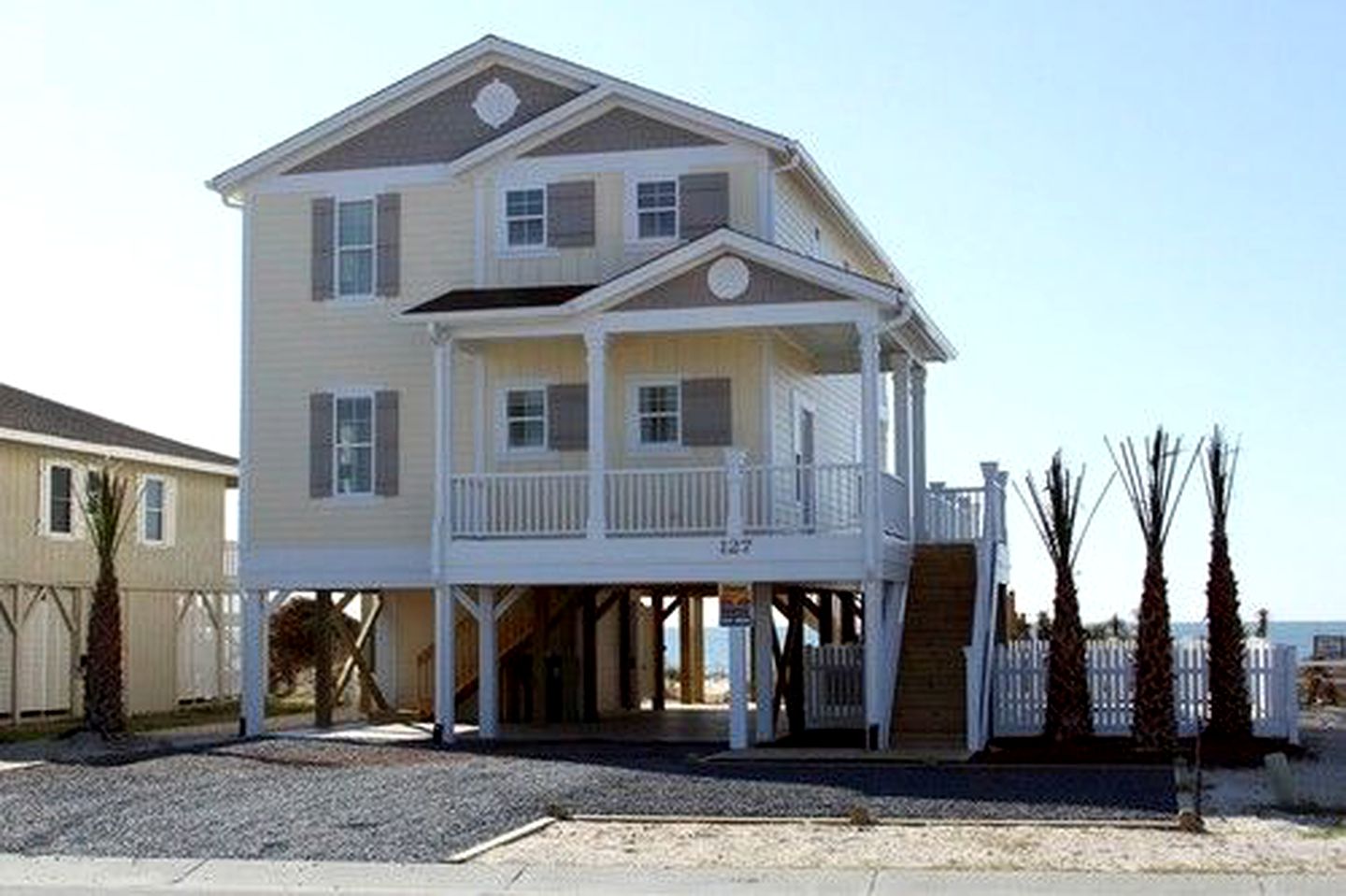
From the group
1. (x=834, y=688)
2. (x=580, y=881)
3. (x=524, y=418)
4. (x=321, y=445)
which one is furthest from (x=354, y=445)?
(x=580, y=881)

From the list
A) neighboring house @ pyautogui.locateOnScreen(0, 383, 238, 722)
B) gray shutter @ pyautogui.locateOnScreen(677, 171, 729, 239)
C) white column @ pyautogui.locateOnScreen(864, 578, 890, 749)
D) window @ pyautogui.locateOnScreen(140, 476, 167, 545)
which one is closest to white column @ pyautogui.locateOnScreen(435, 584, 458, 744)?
white column @ pyautogui.locateOnScreen(864, 578, 890, 749)

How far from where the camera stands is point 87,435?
1420 inches

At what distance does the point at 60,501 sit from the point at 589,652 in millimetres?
9278

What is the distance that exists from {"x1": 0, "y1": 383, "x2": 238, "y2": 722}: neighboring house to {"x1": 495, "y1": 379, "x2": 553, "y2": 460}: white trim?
8.53 metres

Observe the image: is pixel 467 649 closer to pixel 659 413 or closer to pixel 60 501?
pixel 659 413

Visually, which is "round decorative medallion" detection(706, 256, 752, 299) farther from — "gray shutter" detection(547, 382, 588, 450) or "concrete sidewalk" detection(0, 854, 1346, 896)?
"concrete sidewalk" detection(0, 854, 1346, 896)

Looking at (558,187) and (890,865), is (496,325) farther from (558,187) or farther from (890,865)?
(890,865)

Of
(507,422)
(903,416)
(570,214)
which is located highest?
(570,214)

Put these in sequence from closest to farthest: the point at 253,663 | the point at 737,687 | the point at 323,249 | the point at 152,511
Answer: the point at 737,687 → the point at 253,663 → the point at 323,249 → the point at 152,511

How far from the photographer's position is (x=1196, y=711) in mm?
25391

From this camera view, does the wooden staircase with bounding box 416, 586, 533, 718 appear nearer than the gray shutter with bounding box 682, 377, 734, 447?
No

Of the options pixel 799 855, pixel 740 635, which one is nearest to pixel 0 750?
pixel 740 635

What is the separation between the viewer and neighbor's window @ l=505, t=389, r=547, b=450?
29.2 metres

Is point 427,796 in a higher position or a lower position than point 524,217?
lower
